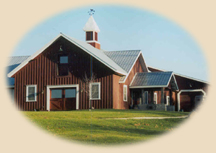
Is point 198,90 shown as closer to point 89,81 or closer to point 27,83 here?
point 89,81

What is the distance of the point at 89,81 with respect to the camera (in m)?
28.8

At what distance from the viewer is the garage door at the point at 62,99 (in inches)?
1156

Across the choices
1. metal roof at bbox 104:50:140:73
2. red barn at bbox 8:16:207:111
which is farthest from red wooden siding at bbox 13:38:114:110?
metal roof at bbox 104:50:140:73

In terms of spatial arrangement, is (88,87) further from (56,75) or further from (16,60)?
(16,60)

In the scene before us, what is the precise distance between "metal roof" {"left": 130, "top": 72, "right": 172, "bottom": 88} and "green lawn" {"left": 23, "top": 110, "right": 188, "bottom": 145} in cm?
857

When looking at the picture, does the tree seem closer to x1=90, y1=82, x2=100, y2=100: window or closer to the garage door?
x1=90, y1=82, x2=100, y2=100: window

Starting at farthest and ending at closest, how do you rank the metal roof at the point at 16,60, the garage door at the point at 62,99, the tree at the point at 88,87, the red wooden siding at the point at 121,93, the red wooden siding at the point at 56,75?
the metal roof at the point at 16,60
the garage door at the point at 62,99
the red wooden siding at the point at 121,93
the tree at the point at 88,87
the red wooden siding at the point at 56,75

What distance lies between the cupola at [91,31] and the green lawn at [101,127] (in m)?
13.8

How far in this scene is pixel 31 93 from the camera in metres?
30.3

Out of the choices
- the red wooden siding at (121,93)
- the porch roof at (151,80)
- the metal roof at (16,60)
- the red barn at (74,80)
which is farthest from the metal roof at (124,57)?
the metal roof at (16,60)

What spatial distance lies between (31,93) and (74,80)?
3961mm

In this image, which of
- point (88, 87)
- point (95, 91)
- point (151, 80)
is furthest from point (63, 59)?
point (151, 80)

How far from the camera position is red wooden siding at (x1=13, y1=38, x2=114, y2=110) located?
28453mm

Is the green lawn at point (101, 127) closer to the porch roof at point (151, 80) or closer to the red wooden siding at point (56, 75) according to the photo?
the red wooden siding at point (56, 75)
